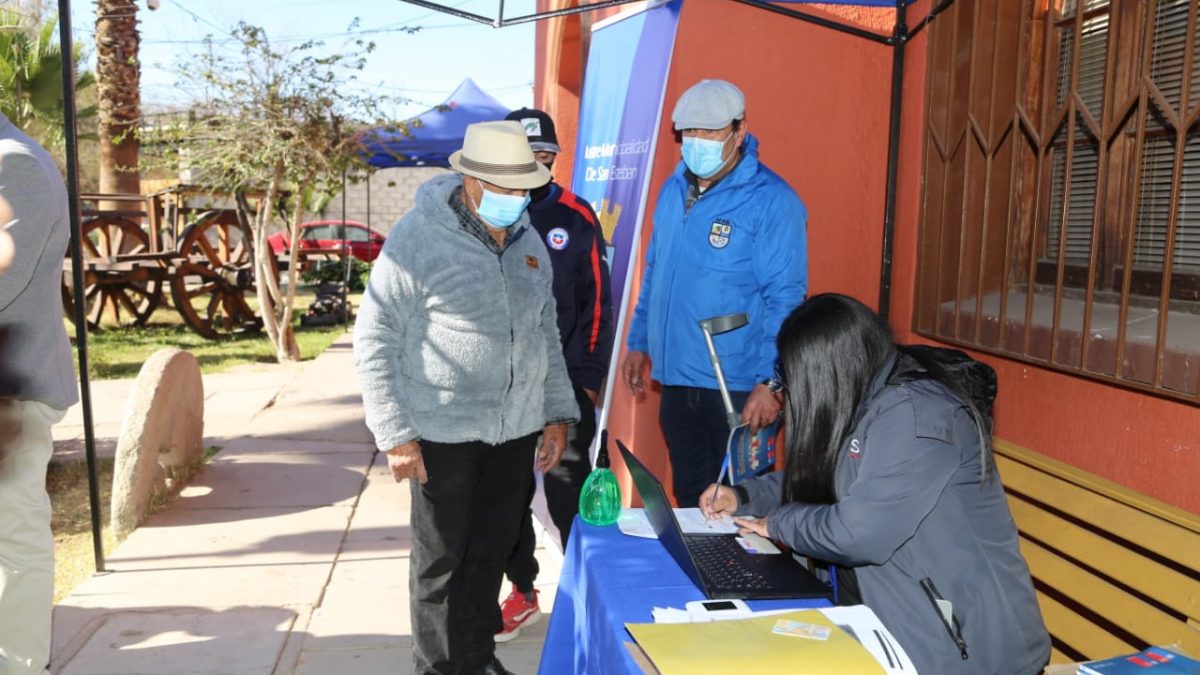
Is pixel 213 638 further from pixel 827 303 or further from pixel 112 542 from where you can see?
pixel 827 303

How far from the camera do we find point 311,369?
951cm

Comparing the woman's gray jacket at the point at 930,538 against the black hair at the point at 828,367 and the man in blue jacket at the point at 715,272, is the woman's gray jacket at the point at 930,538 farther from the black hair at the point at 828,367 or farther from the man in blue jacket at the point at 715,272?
the man in blue jacket at the point at 715,272

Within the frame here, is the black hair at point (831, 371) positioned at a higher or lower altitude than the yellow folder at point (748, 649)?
higher

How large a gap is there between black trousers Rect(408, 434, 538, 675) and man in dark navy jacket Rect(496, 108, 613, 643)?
0.51 m

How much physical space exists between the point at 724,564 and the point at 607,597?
29 centimetres

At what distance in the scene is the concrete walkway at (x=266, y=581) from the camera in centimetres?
338

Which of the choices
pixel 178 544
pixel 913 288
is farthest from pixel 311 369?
pixel 913 288

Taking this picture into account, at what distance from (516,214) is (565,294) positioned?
0.86 metres

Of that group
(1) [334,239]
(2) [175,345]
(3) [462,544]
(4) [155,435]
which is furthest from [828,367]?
(1) [334,239]

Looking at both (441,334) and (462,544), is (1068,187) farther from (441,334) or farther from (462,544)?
(462,544)

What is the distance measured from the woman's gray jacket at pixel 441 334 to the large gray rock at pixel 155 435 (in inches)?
95.5

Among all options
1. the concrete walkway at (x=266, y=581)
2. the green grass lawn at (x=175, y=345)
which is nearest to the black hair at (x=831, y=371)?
the concrete walkway at (x=266, y=581)

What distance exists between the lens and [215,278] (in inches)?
481

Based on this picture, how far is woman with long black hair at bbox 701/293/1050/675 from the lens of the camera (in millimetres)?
1836
